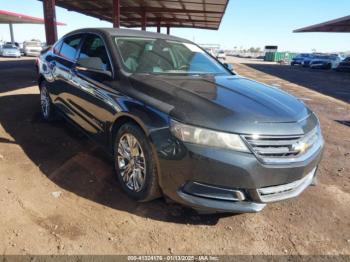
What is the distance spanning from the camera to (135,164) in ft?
10.6

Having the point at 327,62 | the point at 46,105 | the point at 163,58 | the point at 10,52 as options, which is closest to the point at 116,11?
the point at 46,105

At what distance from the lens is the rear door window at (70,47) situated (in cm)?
464

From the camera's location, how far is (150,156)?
9.61 feet

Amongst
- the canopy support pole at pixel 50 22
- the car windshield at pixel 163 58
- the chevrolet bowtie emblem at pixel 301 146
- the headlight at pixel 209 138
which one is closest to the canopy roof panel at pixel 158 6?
the canopy support pole at pixel 50 22

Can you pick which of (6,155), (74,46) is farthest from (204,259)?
(74,46)

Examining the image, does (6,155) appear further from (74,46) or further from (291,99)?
(291,99)

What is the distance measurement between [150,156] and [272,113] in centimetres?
119

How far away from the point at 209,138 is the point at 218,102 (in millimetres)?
446

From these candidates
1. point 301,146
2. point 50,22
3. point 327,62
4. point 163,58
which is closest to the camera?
point 301,146

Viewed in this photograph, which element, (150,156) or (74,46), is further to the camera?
(74,46)

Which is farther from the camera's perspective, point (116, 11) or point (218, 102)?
point (116, 11)

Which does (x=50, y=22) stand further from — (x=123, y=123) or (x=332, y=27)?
(x=332, y=27)

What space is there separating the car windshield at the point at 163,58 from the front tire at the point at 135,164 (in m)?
0.80

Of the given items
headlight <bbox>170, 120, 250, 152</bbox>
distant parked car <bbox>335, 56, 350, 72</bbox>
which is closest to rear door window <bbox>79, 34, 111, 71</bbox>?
headlight <bbox>170, 120, 250, 152</bbox>
